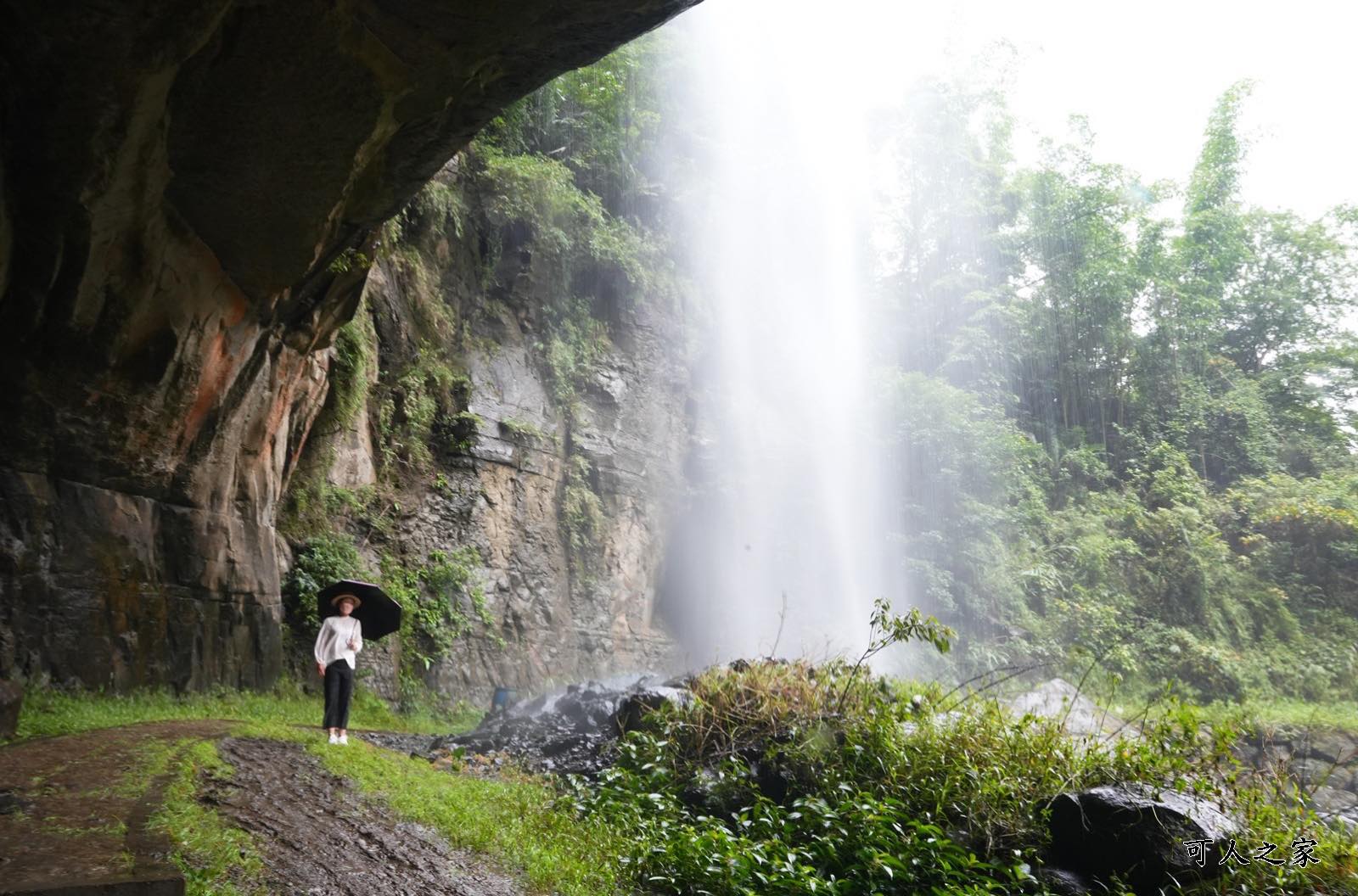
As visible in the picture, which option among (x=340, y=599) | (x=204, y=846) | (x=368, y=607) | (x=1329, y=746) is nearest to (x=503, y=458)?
(x=368, y=607)

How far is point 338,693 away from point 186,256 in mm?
4168

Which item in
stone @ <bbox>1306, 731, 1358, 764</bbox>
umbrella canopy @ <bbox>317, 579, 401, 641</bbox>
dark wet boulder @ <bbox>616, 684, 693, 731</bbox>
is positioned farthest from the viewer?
stone @ <bbox>1306, 731, 1358, 764</bbox>

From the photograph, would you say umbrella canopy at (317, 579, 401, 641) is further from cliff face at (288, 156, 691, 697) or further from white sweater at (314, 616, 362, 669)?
cliff face at (288, 156, 691, 697)

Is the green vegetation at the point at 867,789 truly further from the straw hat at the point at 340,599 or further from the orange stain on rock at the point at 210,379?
the orange stain on rock at the point at 210,379

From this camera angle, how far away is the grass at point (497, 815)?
16.2 ft

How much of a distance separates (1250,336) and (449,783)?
114ft

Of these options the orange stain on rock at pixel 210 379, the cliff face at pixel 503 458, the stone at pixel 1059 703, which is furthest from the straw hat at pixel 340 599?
the stone at pixel 1059 703

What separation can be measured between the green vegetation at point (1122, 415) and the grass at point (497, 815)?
59.0 feet

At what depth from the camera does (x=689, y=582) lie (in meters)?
21.8

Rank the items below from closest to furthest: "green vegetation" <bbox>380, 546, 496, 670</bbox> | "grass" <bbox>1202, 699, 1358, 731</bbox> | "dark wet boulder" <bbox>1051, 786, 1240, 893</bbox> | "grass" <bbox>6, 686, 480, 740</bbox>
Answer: "dark wet boulder" <bbox>1051, 786, 1240, 893</bbox>, "grass" <bbox>6, 686, 480, 740</bbox>, "green vegetation" <bbox>380, 546, 496, 670</bbox>, "grass" <bbox>1202, 699, 1358, 731</bbox>

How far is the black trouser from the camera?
754 centimetres

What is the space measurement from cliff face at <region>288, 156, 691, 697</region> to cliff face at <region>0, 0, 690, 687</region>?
3209mm

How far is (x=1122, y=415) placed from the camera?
31.2 meters

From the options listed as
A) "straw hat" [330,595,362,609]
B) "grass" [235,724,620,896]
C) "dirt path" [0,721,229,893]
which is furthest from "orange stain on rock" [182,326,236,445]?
"dirt path" [0,721,229,893]
